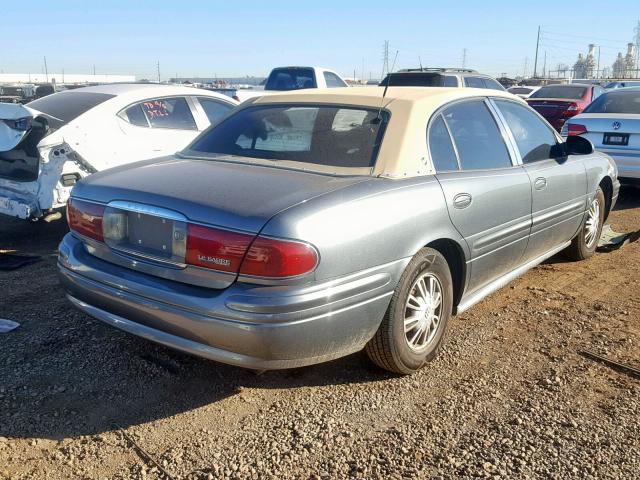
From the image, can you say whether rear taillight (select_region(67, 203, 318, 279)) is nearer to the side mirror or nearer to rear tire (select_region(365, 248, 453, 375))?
rear tire (select_region(365, 248, 453, 375))

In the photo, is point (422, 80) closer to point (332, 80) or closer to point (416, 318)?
point (332, 80)

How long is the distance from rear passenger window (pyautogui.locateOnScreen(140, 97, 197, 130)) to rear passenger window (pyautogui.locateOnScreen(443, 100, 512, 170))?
154 inches

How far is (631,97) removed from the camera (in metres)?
8.91

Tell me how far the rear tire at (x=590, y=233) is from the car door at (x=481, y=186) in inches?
55.2

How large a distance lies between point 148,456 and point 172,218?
1058 millimetres

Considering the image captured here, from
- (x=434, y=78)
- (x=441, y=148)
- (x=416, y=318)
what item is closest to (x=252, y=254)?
(x=416, y=318)

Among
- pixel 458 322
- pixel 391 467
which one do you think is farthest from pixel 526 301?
pixel 391 467

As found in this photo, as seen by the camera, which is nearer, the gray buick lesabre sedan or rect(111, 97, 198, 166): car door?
the gray buick lesabre sedan

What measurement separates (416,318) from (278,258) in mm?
1065

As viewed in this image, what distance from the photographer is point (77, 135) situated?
593 centimetres

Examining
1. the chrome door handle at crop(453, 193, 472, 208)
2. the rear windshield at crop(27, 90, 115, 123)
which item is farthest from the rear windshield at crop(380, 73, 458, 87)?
the chrome door handle at crop(453, 193, 472, 208)

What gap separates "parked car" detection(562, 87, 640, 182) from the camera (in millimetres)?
8070

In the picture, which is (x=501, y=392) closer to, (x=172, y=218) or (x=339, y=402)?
(x=339, y=402)

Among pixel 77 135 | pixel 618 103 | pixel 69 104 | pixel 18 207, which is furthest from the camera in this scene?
pixel 618 103
